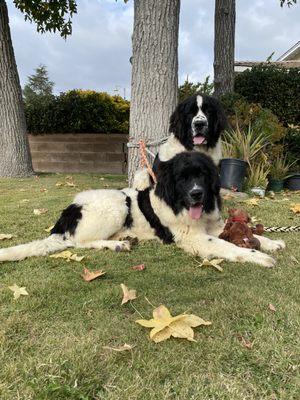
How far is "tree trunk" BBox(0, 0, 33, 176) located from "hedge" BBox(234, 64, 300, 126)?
622cm

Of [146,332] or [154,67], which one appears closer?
[146,332]

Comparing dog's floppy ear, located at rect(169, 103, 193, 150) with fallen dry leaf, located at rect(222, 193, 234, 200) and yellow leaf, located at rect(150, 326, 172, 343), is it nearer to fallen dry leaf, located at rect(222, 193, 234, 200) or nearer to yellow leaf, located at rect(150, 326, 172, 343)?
fallen dry leaf, located at rect(222, 193, 234, 200)

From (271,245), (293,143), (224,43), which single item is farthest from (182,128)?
(224,43)

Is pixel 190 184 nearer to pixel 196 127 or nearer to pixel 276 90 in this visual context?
pixel 196 127

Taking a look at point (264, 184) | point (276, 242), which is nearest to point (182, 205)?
point (276, 242)

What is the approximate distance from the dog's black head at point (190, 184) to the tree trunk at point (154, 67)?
2.16 meters

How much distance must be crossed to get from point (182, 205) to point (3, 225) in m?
2.50

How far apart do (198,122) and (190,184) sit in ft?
4.16

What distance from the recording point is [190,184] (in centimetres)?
371

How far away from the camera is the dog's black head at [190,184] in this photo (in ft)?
12.2

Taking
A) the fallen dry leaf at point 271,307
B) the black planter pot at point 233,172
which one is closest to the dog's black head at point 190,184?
the fallen dry leaf at point 271,307

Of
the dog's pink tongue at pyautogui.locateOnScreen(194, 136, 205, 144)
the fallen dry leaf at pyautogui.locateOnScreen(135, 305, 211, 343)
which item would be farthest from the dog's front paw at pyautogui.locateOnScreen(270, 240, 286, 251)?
the fallen dry leaf at pyautogui.locateOnScreen(135, 305, 211, 343)

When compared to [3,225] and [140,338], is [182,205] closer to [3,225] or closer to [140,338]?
[140,338]

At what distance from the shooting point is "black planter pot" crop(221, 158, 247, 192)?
7348mm
